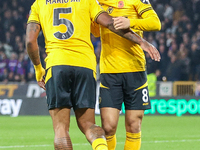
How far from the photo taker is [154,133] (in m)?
9.00

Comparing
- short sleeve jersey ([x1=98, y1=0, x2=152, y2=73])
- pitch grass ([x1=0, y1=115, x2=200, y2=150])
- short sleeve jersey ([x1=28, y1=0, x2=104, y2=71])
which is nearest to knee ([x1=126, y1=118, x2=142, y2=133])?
short sleeve jersey ([x1=98, y1=0, x2=152, y2=73])

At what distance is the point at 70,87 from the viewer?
409cm

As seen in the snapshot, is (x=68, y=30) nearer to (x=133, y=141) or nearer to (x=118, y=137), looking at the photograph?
(x=133, y=141)

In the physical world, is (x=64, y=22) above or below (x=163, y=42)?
above

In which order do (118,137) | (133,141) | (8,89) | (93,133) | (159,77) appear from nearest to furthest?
1. (93,133)
2. (133,141)
3. (118,137)
4. (8,89)
5. (159,77)

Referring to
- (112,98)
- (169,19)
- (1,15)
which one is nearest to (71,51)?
(112,98)

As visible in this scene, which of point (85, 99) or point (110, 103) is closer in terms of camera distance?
point (85, 99)

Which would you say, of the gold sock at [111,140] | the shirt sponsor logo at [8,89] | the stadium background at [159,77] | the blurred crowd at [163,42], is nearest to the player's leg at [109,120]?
the gold sock at [111,140]

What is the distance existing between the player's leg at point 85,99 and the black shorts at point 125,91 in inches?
37.8

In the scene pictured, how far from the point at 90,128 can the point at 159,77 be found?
36.8ft

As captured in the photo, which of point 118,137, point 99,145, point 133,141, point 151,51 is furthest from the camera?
point 118,137

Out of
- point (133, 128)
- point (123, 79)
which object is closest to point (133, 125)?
point (133, 128)

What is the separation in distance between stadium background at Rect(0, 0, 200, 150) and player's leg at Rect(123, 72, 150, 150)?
4164mm

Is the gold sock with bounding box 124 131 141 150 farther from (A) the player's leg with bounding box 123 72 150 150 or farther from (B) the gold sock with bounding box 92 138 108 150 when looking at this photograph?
(B) the gold sock with bounding box 92 138 108 150
